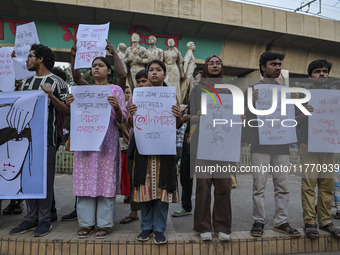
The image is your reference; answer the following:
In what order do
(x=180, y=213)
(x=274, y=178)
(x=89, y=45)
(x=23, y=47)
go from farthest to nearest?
(x=23, y=47), (x=180, y=213), (x=89, y=45), (x=274, y=178)

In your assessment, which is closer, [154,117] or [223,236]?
[223,236]

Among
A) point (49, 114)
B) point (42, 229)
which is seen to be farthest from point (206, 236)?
point (49, 114)

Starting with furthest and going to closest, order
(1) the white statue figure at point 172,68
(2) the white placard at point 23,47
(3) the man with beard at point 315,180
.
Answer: (1) the white statue figure at point 172,68, (2) the white placard at point 23,47, (3) the man with beard at point 315,180

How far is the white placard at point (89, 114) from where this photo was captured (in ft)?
8.97

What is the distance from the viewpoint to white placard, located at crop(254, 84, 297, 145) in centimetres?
282

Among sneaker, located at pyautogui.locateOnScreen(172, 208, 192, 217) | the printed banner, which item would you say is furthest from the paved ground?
the printed banner

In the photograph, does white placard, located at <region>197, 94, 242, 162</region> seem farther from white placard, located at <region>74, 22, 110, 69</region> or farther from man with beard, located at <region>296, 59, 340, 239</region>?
white placard, located at <region>74, 22, 110, 69</region>

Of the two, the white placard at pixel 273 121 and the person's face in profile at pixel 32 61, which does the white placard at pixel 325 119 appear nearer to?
the white placard at pixel 273 121

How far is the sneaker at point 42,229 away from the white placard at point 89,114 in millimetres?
794

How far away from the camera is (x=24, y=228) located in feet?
8.98

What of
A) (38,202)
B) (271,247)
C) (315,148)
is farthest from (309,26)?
(38,202)

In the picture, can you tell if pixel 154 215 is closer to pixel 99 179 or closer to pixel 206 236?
pixel 206 236

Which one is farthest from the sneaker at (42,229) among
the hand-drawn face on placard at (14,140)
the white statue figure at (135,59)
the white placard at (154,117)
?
the white statue figure at (135,59)

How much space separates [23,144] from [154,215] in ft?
5.04
